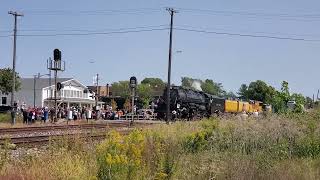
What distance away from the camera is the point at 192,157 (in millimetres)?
10969

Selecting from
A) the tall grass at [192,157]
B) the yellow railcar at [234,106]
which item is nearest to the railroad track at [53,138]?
the tall grass at [192,157]

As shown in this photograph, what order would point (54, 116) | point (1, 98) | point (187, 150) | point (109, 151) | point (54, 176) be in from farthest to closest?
point (1, 98), point (54, 116), point (187, 150), point (54, 176), point (109, 151)

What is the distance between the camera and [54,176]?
8.09 m

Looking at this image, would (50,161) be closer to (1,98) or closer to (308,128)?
(308,128)

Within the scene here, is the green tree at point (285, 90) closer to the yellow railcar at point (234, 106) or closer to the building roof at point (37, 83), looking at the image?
the yellow railcar at point (234, 106)

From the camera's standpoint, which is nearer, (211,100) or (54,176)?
(54,176)

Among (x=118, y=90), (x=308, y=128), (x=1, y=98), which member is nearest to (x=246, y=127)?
(x=308, y=128)

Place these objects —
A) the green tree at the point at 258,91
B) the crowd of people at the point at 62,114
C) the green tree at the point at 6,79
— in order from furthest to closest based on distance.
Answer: the green tree at the point at 258,91 → the green tree at the point at 6,79 → the crowd of people at the point at 62,114

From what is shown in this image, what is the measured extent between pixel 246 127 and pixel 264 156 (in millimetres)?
3881

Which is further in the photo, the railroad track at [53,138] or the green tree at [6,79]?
the green tree at [6,79]

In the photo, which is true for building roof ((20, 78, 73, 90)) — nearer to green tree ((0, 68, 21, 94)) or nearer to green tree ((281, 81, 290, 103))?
green tree ((0, 68, 21, 94))

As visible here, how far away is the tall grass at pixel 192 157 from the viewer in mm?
7746

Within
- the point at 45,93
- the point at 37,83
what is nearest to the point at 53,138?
the point at 45,93

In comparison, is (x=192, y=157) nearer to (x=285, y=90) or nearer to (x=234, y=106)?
(x=285, y=90)
